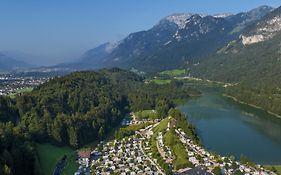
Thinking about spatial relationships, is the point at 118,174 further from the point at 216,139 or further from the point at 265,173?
the point at 216,139

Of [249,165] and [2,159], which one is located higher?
[2,159]

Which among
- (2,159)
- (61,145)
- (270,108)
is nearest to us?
(2,159)

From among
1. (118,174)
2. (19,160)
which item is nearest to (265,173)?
(118,174)

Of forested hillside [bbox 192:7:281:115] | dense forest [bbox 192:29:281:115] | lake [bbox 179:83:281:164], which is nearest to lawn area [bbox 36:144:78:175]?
lake [bbox 179:83:281:164]

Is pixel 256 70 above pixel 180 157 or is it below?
above

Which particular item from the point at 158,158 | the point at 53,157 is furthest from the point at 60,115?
the point at 158,158

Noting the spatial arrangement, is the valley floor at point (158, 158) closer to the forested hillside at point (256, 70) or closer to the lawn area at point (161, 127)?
the lawn area at point (161, 127)

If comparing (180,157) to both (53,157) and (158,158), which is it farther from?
(53,157)
